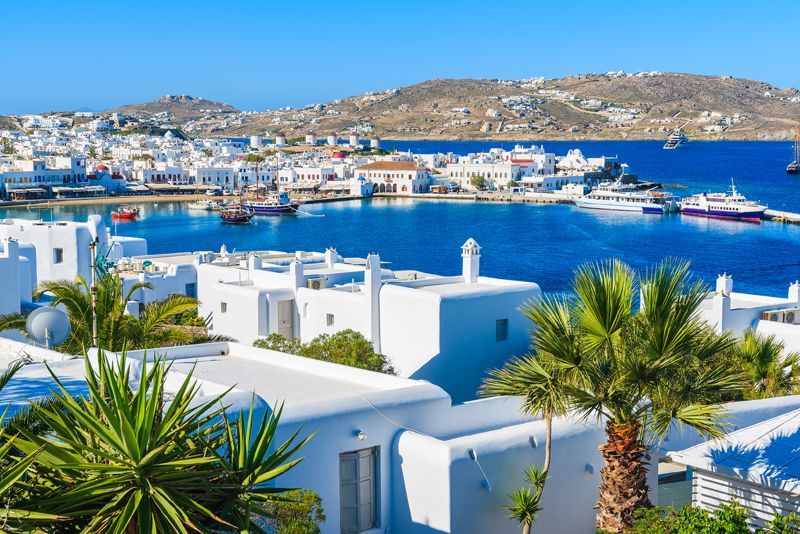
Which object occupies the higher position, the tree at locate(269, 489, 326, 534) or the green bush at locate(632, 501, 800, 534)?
the green bush at locate(632, 501, 800, 534)

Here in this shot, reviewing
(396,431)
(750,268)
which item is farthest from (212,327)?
(750,268)

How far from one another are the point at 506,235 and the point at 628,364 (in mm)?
60878

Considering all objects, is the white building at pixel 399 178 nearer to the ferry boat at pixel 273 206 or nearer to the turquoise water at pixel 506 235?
the turquoise water at pixel 506 235

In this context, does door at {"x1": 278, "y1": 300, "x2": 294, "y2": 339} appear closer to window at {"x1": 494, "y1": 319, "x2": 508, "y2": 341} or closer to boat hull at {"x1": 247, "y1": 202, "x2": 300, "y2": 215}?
window at {"x1": 494, "y1": 319, "x2": 508, "y2": 341}

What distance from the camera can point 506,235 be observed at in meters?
67.8

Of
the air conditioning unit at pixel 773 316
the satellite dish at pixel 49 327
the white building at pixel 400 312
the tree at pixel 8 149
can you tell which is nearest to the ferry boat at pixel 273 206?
the white building at pixel 400 312

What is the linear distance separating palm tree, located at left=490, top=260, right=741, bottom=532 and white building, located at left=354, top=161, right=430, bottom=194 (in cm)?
9556

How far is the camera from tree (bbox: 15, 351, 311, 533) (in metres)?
4.29

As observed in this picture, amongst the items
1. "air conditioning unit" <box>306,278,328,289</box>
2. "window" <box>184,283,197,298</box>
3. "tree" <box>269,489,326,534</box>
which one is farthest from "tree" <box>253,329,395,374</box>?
"window" <box>184,283,197,298</box>

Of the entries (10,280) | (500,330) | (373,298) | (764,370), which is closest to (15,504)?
(764,370)

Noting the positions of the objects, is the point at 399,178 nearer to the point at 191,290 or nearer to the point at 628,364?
the point at 191,290

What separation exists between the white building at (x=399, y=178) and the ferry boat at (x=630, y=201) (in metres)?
18.8

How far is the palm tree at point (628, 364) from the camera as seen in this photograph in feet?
23.4

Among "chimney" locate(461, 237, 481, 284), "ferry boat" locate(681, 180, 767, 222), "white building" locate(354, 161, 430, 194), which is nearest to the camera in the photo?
"chimney" locate(461, 237, 481, 284)
